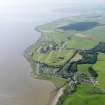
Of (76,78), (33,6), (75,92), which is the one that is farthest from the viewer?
(33,6)

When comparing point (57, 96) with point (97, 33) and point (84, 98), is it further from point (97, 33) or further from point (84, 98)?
point (97, 33)

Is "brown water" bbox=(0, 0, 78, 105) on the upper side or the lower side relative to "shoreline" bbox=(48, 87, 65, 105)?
upper

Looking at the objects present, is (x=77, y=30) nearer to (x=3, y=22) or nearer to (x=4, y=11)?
(x=3, y=22)

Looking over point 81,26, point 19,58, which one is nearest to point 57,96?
point 19,58

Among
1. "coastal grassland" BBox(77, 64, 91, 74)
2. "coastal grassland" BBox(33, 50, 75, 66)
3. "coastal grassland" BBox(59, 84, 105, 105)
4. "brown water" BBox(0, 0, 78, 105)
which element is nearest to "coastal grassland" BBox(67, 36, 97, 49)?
"coastal grassland" BBox(33, 50, 75, 66)

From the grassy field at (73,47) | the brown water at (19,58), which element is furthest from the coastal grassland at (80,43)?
the brown water at (19,58)

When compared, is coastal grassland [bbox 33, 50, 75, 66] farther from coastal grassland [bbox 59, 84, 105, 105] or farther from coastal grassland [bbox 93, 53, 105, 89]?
coastal grassland [bbox 59, 84, 105, 105]

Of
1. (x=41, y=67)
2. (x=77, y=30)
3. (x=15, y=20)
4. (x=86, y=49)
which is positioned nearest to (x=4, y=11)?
(x=15, y=20)
